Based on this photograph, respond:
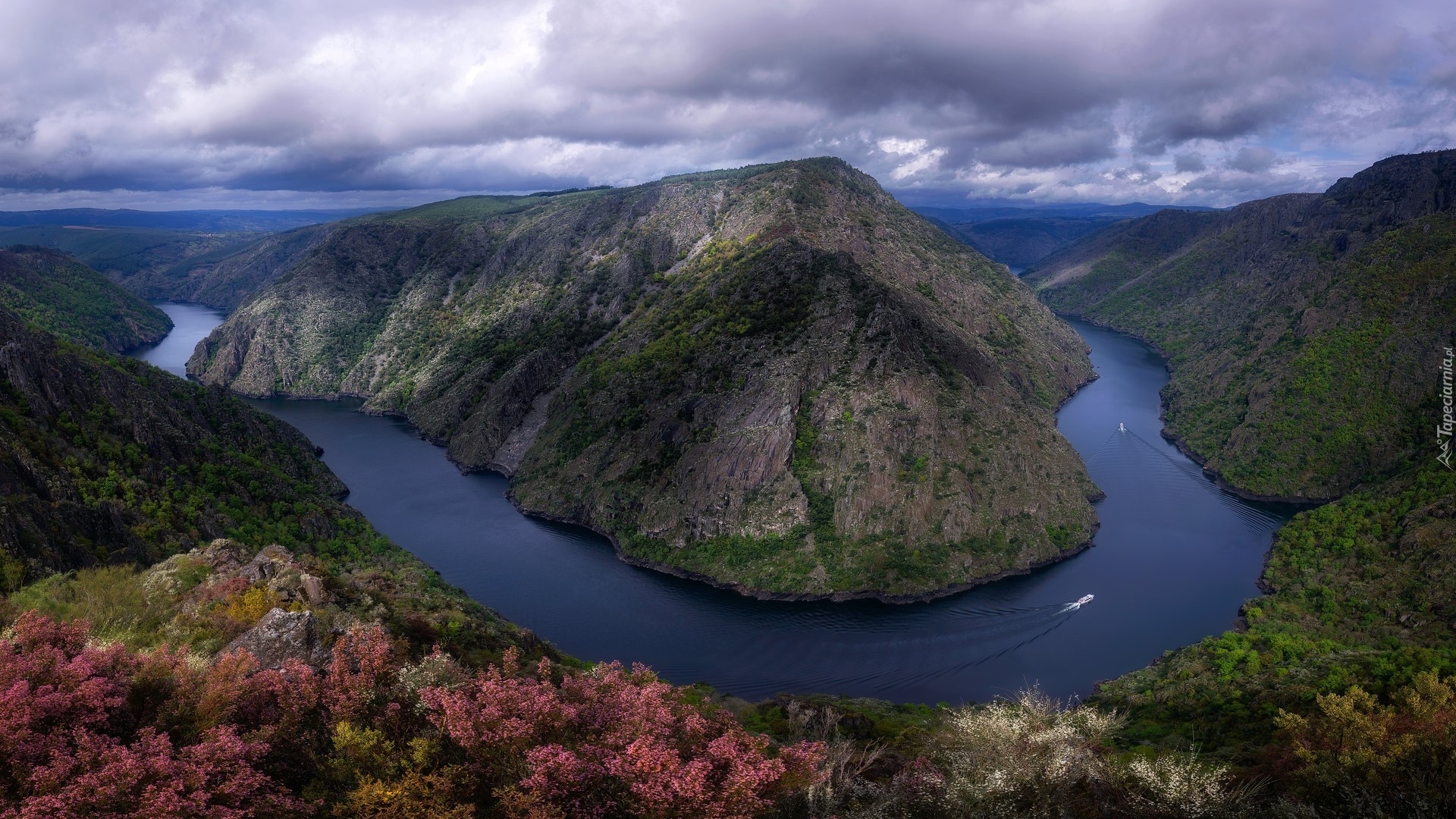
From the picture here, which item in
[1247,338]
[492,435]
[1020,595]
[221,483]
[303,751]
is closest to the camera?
[303,751]

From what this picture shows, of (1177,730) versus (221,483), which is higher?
(221,483)

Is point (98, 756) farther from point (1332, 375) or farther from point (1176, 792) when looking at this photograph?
point (1332, 375)

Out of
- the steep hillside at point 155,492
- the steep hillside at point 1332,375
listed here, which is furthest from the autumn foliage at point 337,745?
the steep hillside at point 1332,375

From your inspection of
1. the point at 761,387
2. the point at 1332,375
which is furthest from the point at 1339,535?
the point at 761,387

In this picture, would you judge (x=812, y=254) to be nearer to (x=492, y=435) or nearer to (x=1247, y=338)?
(x=492, y=435)

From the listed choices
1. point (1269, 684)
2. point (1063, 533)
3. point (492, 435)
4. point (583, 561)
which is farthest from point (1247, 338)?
point (492, 435)

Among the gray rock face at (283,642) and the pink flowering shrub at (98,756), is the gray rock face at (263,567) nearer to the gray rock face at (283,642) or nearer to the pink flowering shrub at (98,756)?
the gray rock face at (283,642)

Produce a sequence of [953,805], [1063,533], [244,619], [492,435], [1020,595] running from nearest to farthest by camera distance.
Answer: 1. [953,805]
2. [244,619]
3. [1020,595]
4. [1063,533]
5. [492,435]
